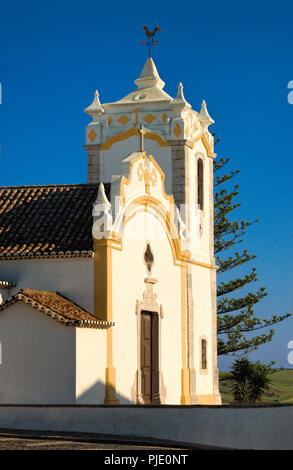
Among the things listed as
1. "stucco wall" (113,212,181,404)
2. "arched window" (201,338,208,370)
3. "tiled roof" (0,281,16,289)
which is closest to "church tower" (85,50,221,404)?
"arched window" (201,338,208,370)

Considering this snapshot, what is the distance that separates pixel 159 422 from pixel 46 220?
918cm

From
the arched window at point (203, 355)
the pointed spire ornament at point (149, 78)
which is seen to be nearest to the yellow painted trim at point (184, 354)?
the arched window at point (203, 355)

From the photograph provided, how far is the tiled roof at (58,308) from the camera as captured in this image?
23.4 meters

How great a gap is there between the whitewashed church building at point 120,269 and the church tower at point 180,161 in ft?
0.12

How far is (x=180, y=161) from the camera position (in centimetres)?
3152

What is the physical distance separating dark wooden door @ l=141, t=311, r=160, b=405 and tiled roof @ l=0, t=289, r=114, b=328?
2693 mm

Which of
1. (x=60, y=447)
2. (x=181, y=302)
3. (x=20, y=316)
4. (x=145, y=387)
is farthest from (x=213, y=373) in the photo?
(x=60, y=447)

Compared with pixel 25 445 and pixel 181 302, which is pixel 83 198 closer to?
pixel 181 302

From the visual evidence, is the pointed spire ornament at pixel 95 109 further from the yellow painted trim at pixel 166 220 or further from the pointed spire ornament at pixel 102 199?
the pointed spire ornament at pixel 102 199

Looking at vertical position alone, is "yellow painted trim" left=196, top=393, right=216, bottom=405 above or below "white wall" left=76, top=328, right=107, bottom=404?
below

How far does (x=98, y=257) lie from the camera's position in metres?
25.1

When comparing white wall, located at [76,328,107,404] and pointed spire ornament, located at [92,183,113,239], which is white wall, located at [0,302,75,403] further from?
pointed spire ornament, located at [92,183,113,239]

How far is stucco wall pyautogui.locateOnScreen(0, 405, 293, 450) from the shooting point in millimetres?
19078

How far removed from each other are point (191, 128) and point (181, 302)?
5836mm
